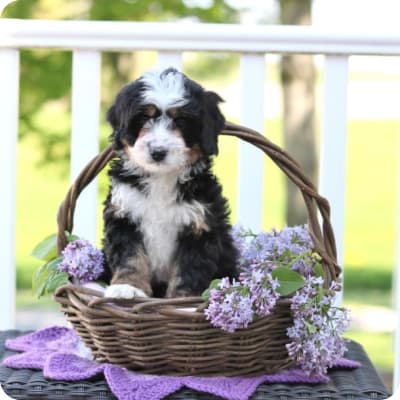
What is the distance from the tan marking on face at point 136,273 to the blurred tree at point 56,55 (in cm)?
275

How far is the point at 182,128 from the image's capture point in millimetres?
2951

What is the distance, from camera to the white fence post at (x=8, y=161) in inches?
157

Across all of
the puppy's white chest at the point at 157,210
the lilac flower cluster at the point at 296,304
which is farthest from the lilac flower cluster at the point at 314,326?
the puppy's white chest at the point at 157,210

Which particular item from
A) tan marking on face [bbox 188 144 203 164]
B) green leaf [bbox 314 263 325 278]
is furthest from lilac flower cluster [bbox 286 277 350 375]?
tan marking on face [bbox 188 144 203 164]

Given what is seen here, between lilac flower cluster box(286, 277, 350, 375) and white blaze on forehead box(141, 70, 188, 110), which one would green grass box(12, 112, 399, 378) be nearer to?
lilac flower cluster box(286, 277, 350, 375)

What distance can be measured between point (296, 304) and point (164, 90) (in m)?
0.88

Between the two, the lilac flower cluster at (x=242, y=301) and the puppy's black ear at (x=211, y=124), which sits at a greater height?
the puppy's black ear at (x=211, y=124)

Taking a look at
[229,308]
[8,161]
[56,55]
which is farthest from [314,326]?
[56,55]

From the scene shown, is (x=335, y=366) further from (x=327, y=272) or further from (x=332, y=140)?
(x=332, y=140)

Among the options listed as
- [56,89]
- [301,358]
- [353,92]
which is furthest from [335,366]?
[353,92]

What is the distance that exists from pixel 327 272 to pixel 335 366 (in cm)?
48

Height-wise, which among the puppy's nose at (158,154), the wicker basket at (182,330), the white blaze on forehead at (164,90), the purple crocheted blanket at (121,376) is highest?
the white blaze on forehead at (164,90)

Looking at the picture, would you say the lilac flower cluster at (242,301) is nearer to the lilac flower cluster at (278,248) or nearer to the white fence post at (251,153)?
the lilac flower cluster at (278,248)

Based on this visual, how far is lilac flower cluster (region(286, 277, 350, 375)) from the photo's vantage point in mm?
2883
